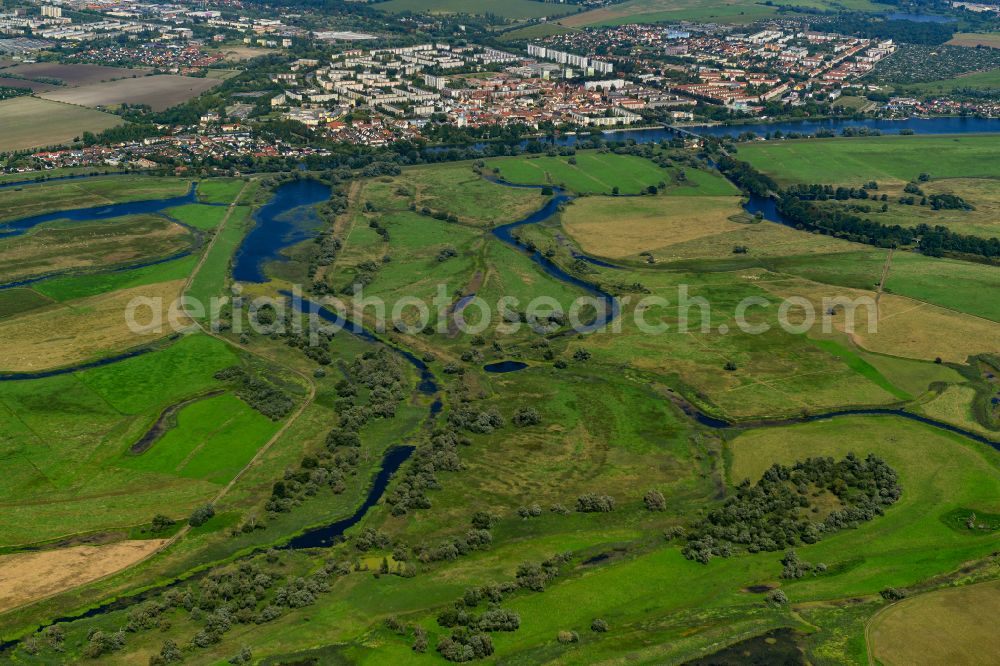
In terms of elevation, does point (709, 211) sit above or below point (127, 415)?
above

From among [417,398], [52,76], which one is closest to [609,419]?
[417,398]

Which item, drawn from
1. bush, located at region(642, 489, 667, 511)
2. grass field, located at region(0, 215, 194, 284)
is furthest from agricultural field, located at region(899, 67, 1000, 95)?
bush, located at region(642, 489, 667, 511)

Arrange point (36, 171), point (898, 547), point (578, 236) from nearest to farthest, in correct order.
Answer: point (898, 547) < point (578, 236) < point (36, 171)

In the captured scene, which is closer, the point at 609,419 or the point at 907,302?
the point at 609,419

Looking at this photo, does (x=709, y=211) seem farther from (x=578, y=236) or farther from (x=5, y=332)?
(x=5, y=332)

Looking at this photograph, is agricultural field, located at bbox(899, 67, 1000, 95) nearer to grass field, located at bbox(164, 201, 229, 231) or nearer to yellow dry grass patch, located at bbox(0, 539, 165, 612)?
grass field, located at bbox(164, 201, 229, 231)

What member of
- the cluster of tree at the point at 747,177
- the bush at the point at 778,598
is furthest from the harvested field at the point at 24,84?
the bush at the point at 778,598

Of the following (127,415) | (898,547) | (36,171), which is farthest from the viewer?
(36,171)

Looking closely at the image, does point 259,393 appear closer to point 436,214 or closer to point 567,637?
point 567,637
